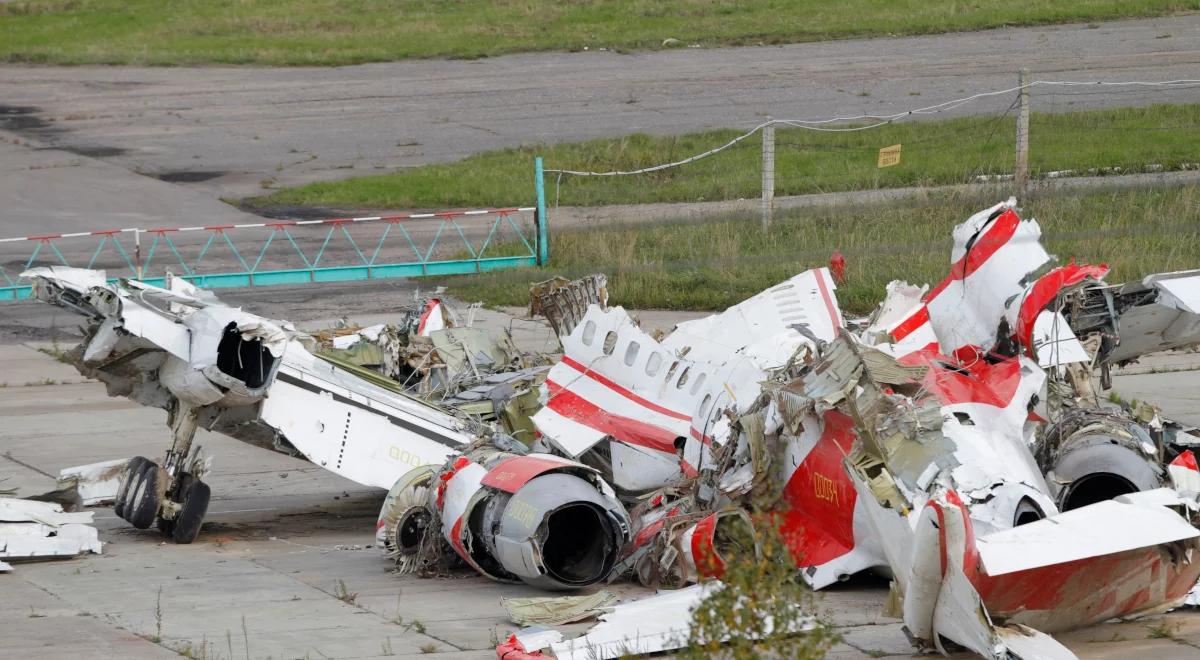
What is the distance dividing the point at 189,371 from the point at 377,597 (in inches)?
119

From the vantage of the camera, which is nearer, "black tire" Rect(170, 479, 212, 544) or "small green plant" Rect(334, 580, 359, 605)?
"small green plant" Rect(334, 580, 359, 605)

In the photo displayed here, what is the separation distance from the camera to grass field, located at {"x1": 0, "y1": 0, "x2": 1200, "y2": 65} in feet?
156

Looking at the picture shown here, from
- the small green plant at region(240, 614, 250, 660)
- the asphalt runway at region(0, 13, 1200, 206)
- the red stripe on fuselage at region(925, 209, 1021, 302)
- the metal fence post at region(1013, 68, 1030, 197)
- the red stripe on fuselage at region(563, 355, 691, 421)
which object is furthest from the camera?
the asphalt runway at region(0, 13, 1200, 206)

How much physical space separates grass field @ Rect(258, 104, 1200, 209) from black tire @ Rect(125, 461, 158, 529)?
18683mm

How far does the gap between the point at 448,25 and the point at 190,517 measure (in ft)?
131

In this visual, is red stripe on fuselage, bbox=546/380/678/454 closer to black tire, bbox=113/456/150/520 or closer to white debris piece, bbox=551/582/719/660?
white debris piece, bbox=551/582/719/660

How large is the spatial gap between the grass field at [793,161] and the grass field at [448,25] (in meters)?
12.5

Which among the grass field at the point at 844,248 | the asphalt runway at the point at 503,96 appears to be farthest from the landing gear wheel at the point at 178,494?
the asphalt runway at the point at 503,96

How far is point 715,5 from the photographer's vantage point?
52000mm

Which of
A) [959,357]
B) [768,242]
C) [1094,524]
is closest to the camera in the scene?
[1094,524]

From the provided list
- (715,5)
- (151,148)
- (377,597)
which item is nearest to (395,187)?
(151,148)

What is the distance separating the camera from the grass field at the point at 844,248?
79.6 ft

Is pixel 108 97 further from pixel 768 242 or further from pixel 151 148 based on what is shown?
pixel 768 242

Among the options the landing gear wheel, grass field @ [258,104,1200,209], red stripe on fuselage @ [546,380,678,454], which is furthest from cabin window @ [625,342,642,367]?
grass field @ [258,104,1200,209]
